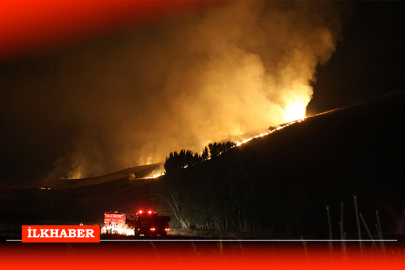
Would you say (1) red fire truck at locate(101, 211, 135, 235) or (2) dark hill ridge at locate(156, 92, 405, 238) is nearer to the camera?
(2) dark hill ridge at locate(156, 92, 405, 238)

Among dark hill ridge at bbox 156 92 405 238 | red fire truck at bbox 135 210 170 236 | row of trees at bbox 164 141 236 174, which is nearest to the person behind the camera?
red fire truck at bbox 135 210 170 236

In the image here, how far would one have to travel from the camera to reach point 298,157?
104312mm

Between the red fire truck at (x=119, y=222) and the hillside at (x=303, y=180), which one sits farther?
the red fire truck at (x=119, y=222)

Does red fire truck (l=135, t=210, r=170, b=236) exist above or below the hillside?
below

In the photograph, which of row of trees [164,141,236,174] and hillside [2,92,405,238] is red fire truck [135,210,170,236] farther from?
row of trees [164,141,236,174]

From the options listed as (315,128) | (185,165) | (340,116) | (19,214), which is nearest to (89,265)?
(185,165)

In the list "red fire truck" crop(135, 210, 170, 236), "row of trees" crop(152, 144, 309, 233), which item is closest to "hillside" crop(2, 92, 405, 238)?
"row of trees" crop(152, 144, 309, 233)

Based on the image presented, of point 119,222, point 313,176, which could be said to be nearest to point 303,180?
point 313,176

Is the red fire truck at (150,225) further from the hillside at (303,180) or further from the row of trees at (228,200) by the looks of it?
the hillside at (303,180)

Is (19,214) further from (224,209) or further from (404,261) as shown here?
(404,261)

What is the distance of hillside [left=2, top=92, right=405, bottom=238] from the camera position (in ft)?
144

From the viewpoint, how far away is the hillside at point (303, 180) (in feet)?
144

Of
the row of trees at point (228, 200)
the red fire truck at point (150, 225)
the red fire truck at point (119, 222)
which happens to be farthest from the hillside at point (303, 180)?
the red fire truck at point (150, 225)

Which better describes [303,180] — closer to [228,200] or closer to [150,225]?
[228,200]
